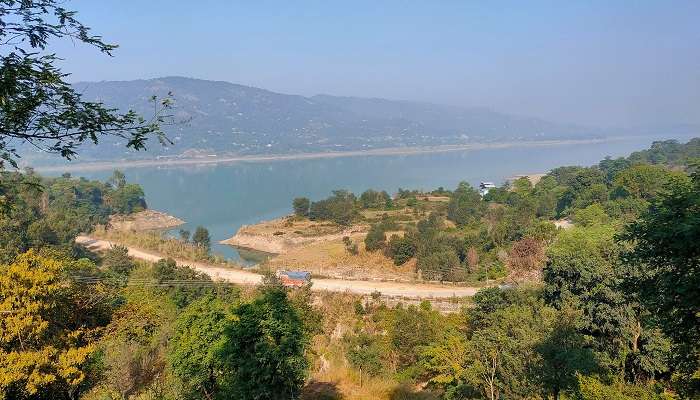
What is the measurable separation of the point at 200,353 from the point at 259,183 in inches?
2763

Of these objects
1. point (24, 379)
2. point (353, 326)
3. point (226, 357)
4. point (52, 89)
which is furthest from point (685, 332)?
point (353, 326)

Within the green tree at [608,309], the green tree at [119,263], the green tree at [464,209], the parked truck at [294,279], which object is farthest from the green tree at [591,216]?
the green tree at [119,263]

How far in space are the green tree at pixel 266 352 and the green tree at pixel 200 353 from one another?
732mm

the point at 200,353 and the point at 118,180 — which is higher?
the point at 200,353

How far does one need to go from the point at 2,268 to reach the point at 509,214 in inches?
1052

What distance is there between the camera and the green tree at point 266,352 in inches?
178

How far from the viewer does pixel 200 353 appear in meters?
5.65

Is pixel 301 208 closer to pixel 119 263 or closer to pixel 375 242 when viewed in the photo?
pixel 375 242

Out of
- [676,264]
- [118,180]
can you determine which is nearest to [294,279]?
[676,264]

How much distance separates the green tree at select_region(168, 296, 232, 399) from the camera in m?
5.54

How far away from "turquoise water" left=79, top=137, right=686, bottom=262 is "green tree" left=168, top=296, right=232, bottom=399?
84.7 ft

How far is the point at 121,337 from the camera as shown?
7.14 m

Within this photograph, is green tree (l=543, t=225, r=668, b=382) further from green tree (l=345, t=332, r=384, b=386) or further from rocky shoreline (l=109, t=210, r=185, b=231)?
rocky shoreline (l=109, t=210, r=185, b=231)

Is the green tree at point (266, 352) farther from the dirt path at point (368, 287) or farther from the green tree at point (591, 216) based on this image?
the green tree at point (591, 216)
